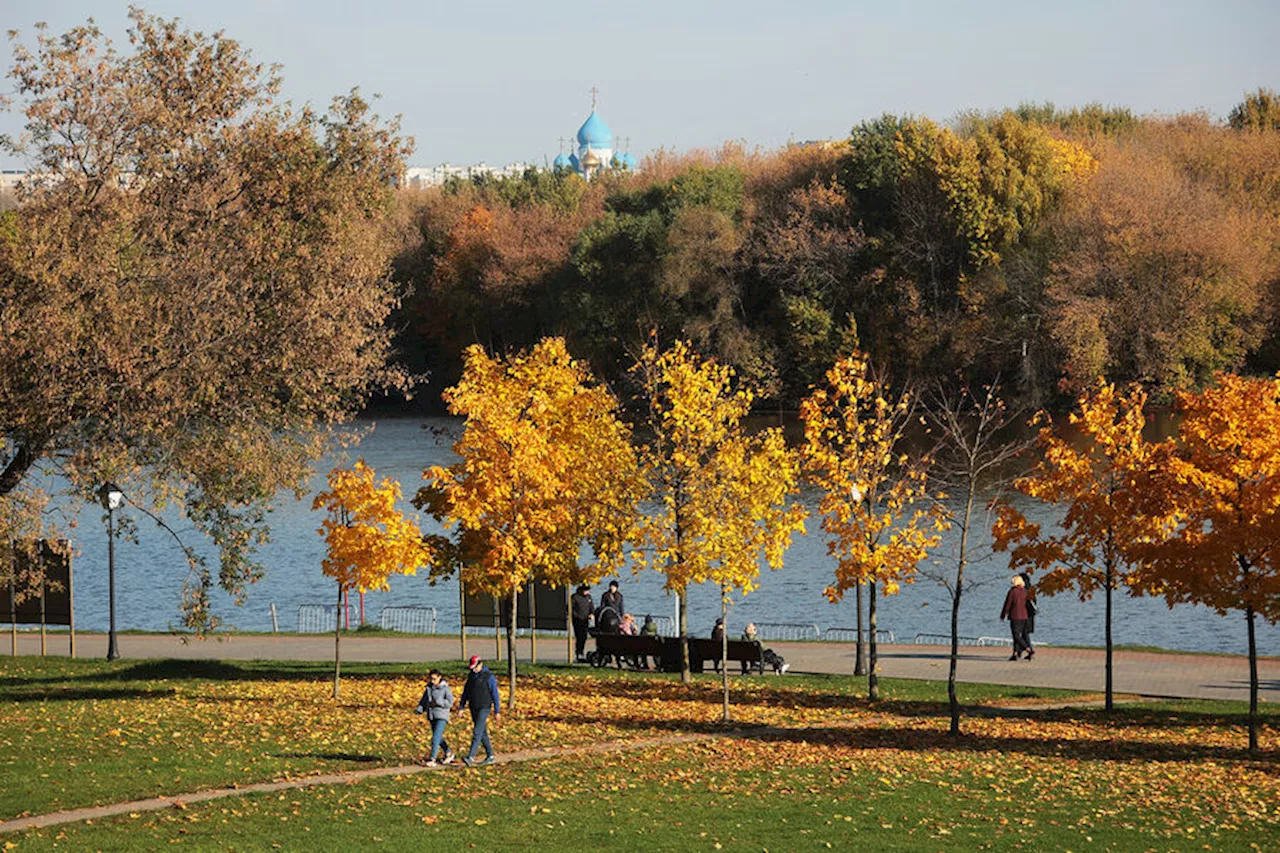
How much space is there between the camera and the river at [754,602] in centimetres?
4328

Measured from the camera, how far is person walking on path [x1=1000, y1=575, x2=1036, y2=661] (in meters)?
34.0

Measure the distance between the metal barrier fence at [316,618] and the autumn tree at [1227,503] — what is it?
2742 centimetres

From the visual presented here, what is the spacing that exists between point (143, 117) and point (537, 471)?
829 cm

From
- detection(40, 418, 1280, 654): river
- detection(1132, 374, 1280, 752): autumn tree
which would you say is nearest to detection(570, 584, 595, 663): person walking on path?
detection(40, 418, 1280, 654): river

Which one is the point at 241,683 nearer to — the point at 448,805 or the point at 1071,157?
the point at 448,805

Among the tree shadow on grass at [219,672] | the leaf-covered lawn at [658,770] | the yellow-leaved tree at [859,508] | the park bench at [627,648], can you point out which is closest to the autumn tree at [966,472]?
the yellow-leaved tree at [859,508]

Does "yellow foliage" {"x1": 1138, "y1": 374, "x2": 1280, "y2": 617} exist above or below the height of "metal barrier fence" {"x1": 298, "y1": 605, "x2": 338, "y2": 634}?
above

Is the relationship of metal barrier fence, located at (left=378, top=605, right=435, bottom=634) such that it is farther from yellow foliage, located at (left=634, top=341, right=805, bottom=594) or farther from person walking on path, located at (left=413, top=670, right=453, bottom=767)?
person walking on path, located at (left=413, top=670, right=453, bottom=767)

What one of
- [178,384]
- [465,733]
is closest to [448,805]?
[465,733]

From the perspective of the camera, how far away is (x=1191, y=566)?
2517 centimetres

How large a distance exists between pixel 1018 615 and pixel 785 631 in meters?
11.1

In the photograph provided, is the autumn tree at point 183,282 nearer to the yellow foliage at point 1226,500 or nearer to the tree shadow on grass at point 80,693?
the tree shadow on grass at point 80,693

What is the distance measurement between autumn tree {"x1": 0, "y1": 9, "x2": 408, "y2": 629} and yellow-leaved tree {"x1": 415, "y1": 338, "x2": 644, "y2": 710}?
228cm

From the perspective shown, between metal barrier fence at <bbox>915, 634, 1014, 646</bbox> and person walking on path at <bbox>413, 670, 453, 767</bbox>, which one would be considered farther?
metal barrier fence at <bbox>915, 634, 1014, 646</bbox>
